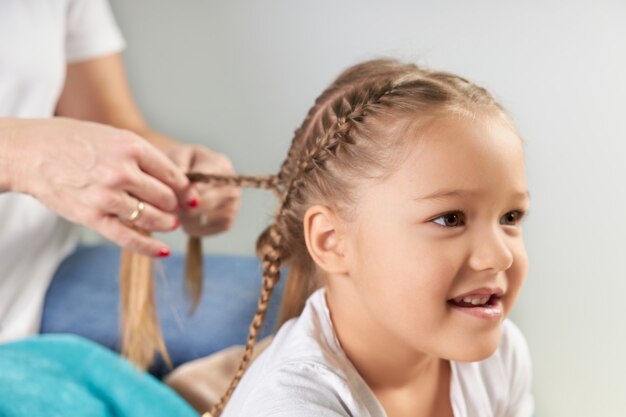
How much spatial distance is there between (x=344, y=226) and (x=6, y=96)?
612 mm

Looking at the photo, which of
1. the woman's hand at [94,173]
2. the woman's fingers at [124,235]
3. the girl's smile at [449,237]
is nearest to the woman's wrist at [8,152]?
the woman's hand at [94,173]

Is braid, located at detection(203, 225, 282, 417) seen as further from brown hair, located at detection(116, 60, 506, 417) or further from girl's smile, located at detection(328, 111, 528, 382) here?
girl's smile, located at detection(328, 111, 528, 382)

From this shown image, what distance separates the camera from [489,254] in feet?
2.12

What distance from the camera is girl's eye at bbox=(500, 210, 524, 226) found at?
685 mm

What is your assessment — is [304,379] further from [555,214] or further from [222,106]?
[222,106]

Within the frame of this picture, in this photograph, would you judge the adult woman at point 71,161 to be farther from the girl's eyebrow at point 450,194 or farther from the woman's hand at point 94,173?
the girl's eyebrow at point 450,194

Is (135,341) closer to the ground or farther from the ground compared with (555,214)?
closer to the ground

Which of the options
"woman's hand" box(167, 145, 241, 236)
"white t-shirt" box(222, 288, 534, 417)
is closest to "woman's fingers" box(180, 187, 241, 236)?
"woman's hand" box(167, 145, 241, 236)

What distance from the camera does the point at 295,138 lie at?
83 centimetres

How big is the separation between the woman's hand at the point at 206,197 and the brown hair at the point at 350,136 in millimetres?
158

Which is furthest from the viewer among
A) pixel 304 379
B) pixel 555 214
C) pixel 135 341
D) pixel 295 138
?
pixel 555 214

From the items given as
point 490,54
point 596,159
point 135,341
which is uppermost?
point 490,54

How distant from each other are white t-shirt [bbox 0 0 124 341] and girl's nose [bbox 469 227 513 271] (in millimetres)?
707

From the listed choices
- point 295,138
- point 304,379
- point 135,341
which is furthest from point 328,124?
point 135,341
